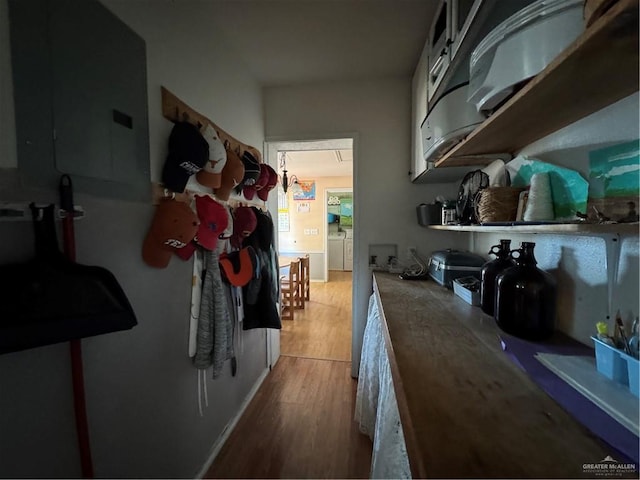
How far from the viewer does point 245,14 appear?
1.35m

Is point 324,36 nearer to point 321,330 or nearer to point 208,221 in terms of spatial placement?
point 208,221

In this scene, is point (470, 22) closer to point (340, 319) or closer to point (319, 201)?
point (340, 319)

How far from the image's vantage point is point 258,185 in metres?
1.83

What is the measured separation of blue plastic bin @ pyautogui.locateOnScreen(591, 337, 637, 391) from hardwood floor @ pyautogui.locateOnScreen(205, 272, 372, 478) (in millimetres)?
1232

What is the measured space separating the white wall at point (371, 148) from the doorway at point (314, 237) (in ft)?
0.55

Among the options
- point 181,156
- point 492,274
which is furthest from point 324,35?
point 492,274

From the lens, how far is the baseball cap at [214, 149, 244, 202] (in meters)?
1.40

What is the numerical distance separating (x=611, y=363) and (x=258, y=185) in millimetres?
1794

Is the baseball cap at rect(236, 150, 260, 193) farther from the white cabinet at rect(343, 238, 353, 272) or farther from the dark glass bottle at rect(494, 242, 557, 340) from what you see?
the white cabinet at rect(343, 238, 353, 272)

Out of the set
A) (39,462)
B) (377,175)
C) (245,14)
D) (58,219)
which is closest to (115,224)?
(58,219)

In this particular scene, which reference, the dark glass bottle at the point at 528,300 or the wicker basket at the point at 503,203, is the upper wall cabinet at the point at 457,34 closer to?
the wicker basket at the point at 503,203

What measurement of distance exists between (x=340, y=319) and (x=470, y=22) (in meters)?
3.11

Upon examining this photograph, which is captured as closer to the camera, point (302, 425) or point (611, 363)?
point (611, 363)

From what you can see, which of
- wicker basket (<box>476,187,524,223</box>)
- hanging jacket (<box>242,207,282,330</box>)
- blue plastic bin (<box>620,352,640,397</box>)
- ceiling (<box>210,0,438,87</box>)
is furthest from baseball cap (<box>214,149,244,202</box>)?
blue plastic bin (<box>620,352,640,397</box>)
